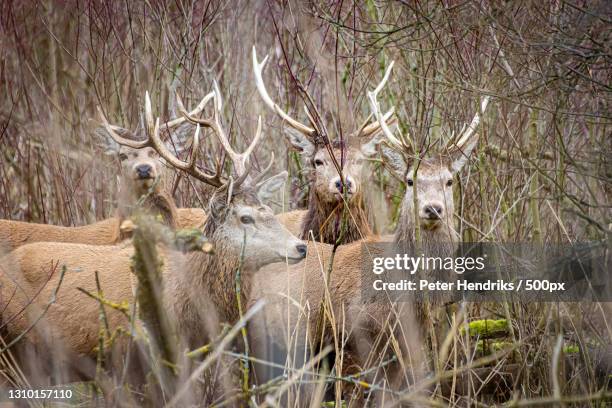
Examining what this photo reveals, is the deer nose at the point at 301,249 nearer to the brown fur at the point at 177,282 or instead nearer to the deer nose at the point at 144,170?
the brown fur at the point at 177,282

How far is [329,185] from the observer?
695 cm

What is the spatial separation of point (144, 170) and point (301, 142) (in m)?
1.38

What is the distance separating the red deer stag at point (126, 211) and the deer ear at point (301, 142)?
2.64 feet

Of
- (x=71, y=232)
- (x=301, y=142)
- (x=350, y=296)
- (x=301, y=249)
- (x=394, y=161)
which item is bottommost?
(x=350, y=296)

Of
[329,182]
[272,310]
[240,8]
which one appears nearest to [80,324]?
[272,310]

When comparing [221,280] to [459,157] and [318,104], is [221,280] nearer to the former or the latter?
[459,157]

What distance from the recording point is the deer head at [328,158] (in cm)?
689

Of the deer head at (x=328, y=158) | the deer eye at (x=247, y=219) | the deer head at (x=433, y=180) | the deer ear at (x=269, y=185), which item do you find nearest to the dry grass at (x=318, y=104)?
the deer head at (x=433, y=180)

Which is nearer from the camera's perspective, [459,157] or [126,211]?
[459,157]

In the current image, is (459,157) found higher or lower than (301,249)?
higher

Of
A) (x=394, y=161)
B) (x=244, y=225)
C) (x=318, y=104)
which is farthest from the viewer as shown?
→ (x=318, y=104)

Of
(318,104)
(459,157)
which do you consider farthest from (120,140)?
(459,157)

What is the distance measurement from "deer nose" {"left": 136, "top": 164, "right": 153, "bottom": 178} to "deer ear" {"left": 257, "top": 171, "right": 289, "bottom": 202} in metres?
1.76

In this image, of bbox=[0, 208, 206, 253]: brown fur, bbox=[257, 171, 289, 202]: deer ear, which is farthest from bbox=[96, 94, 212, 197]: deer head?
bbox=[257, 171, 289, 202]: deer ear
